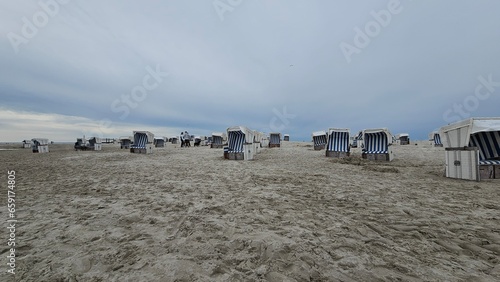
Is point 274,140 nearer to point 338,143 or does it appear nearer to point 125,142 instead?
point 338,143

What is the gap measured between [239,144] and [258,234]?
9939 millimetres

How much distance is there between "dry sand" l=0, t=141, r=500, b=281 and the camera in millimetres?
2113

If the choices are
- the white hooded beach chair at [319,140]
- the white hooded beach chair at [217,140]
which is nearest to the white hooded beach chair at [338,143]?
the white hooded beach chair at [319,140]

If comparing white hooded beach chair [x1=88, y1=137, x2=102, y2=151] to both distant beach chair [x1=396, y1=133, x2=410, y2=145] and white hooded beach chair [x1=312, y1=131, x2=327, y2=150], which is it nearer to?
white hooded beach chair [x1=312, y1=131, x2=327, y2=150]

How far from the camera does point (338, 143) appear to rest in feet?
46.0

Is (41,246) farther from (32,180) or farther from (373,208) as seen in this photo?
(32,180)

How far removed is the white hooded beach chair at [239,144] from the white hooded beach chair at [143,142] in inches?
348

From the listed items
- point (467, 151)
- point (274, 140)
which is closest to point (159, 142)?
point (274, 140)

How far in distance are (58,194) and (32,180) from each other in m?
2.91

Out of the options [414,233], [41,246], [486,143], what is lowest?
[41,246]

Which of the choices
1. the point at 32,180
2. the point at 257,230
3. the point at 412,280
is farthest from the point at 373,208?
the point at 32,180

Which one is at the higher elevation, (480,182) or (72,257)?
(480,182)

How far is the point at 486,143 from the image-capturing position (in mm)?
7246

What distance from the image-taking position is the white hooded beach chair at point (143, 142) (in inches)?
700
